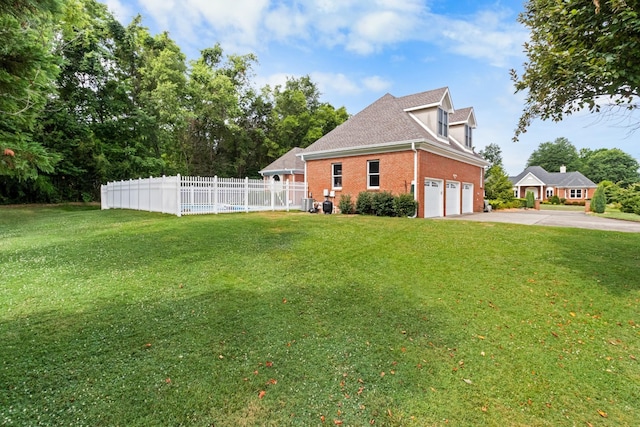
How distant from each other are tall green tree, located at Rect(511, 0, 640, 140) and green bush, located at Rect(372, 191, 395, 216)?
819cm

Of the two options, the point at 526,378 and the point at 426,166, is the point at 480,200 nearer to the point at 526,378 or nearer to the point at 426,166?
the point at 426,166

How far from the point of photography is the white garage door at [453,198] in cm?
1780

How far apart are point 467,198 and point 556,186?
131 feet

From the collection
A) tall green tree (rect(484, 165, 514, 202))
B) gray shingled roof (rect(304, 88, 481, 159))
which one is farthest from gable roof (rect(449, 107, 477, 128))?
tall green tree (rect(484, 165, 514, 202))

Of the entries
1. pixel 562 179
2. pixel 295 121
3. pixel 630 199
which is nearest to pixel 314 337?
pixel 630 199

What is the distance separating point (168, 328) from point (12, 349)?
1413 mm

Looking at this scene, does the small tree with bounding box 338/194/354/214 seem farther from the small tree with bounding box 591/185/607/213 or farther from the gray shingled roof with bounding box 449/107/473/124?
the small tree with bounding box 591/185/607/213

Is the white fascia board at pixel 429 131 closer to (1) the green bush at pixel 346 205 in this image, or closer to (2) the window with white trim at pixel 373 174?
(2) the window with white trim at pixel 373 174

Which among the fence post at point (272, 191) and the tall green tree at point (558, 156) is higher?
the tall green tree at point (558, 156)

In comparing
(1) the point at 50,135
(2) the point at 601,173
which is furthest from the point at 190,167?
(2) the point at 601,173

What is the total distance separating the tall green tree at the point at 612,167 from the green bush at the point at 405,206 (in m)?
70.0

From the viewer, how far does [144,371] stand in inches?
114

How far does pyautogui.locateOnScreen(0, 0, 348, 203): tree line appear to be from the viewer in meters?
21.7

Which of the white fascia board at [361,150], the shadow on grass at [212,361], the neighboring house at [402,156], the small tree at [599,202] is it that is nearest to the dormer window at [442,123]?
the neighboring house at [402,156]
